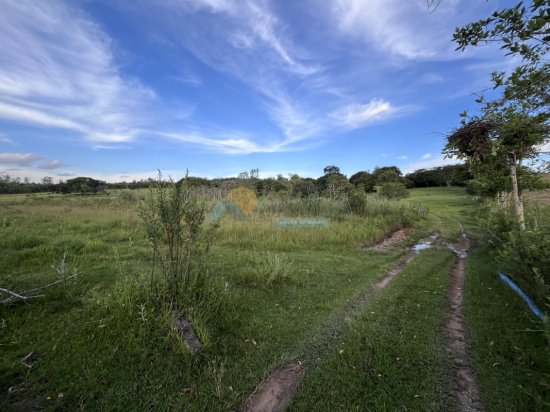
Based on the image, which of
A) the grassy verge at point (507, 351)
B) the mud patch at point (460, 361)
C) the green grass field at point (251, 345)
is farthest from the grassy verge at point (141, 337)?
the grassy verge at point (507, 351)

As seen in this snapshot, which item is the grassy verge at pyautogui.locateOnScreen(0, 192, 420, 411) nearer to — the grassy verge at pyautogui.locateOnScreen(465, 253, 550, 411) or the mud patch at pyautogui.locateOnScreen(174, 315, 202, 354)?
the mud patch at pyautogui.locateOnScreen(174, 315, 202, 354)

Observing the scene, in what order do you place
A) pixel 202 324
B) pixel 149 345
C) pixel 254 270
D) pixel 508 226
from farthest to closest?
pixel 508 226 → pixel 254 270 → pixel 202 324 → pixel 149 345

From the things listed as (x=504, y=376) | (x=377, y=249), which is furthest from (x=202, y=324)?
(x=377, y=249)

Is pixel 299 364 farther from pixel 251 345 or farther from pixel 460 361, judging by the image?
pixel 460 361

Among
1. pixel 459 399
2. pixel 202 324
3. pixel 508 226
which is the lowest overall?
pixel 459 399

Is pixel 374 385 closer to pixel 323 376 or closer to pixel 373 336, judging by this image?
pixel 323 376

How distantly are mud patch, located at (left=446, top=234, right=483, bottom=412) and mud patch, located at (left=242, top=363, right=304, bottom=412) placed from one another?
4.99 feet

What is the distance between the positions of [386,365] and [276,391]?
1.25 metres

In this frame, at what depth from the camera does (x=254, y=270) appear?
5344mm

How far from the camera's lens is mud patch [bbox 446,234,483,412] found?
2.43 metres

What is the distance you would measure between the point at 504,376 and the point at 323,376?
1895mm

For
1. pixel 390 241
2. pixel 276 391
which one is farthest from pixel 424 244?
pixel 276 391

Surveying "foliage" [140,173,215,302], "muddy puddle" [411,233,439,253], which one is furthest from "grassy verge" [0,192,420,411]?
"muddy puddle" [411,233,439,253]

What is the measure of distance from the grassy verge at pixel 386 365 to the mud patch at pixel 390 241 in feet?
14.6
